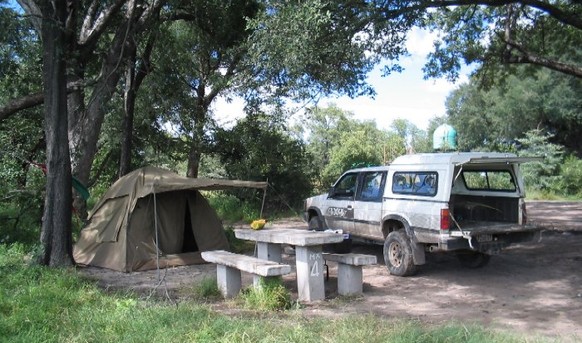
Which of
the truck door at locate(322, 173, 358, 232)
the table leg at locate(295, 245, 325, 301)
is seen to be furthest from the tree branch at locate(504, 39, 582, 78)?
the table leg at locate(295, 245, 325, 301)

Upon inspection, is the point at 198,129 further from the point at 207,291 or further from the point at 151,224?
the point at 207,291

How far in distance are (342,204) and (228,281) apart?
3.71m

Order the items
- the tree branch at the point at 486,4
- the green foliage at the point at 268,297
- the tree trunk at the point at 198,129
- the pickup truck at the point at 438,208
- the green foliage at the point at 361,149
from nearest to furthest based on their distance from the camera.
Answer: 1. the green foliage at the point at 268,297
2. the pickup truck at the point at 438,208
3. the tree branch at the point at 486,4
4. the tree trunk at the point at 198,129
5. the green foliage at the point at 361,149

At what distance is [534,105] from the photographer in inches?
1215

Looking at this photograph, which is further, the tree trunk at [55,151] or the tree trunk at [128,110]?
the tree trunk at [128,110]

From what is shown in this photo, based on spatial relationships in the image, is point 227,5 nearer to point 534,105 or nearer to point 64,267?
point 64,267

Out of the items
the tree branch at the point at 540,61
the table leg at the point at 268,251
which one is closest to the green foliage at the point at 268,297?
the table leg at the point at 268,251

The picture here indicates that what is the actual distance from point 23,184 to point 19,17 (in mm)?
5463

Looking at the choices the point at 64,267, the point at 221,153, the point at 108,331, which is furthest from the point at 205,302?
the point at 221,153

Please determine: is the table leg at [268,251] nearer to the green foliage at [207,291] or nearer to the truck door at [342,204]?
the green foliage at [207,291]

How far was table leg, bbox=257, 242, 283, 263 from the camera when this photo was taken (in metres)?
9.07

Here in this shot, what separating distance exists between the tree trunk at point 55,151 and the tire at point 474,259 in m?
6.92

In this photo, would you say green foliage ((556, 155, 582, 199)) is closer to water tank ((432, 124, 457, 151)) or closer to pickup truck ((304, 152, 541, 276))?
water tank ((432, 124, 457, 151))

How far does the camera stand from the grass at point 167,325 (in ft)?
16.4
